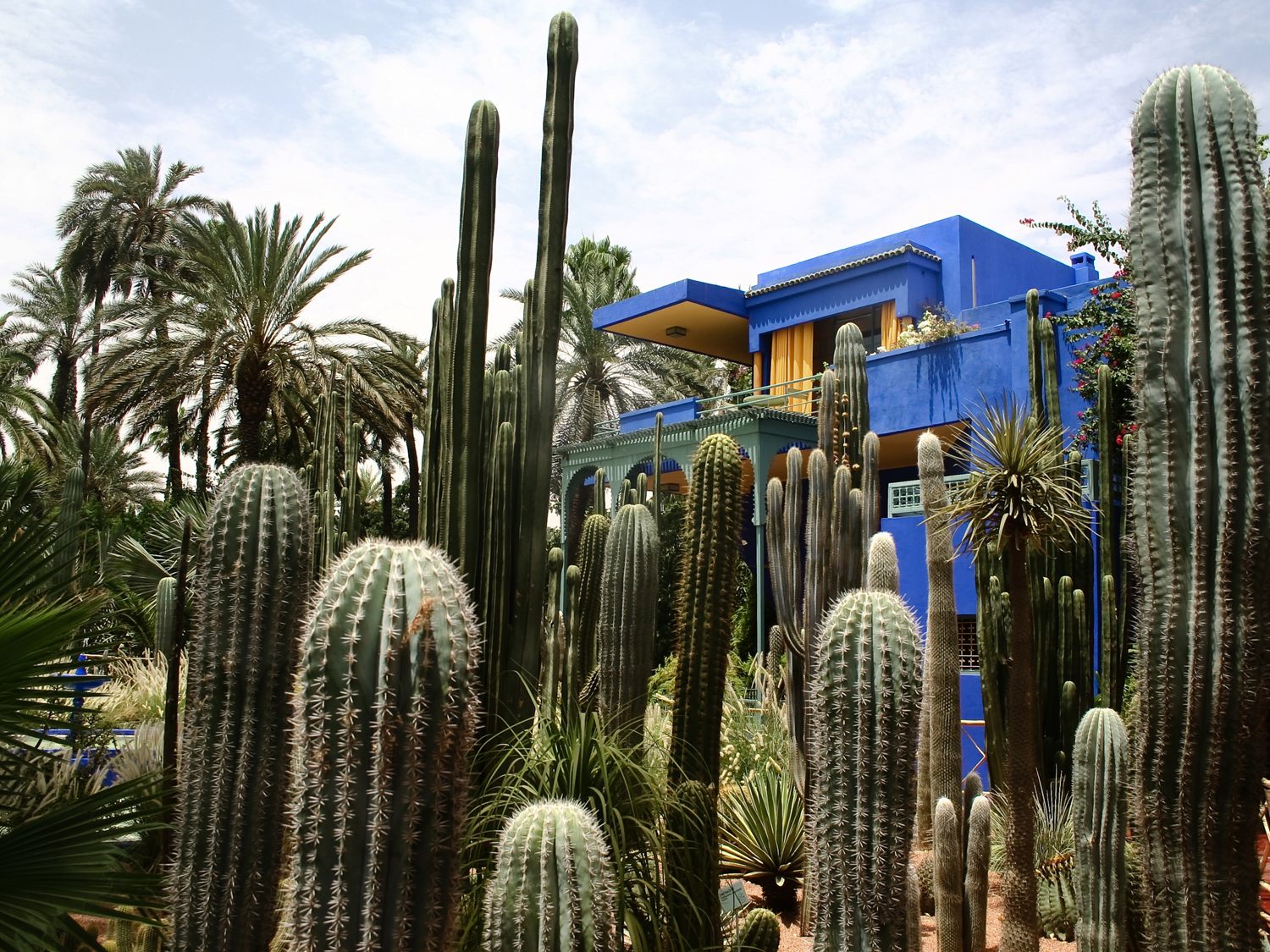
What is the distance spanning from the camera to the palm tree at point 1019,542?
19.3ft

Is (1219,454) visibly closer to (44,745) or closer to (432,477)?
(432,477)

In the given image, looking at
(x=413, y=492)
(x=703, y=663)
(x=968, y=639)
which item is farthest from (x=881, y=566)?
(x=968, y=639)

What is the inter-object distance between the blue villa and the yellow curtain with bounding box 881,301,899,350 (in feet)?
0.14

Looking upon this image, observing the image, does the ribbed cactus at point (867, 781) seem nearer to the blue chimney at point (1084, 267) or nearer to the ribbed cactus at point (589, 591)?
the ribbed cactus at point (589, 591)

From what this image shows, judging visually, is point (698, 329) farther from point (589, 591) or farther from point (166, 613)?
point (166, 613)

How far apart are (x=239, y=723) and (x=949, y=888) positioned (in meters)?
4.20

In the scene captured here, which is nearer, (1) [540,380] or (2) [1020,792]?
(1) [540,380]

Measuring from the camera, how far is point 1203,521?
10.2 feet

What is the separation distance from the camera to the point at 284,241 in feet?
57.6

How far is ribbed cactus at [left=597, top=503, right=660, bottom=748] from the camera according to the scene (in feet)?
18.6

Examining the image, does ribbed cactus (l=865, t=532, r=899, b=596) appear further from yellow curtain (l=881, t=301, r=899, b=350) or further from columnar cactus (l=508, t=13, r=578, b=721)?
yellow curtain (l=881, t=301, r=899, b=350)

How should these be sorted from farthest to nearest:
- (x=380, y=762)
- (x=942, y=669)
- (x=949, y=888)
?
(x=942, y=669) → (x=949, y=888) → (x=380, y=762)

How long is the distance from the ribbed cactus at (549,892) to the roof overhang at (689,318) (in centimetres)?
1845

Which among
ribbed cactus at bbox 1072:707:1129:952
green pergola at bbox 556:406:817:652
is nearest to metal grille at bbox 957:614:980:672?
green pergola at bbox 556:406:817:652
